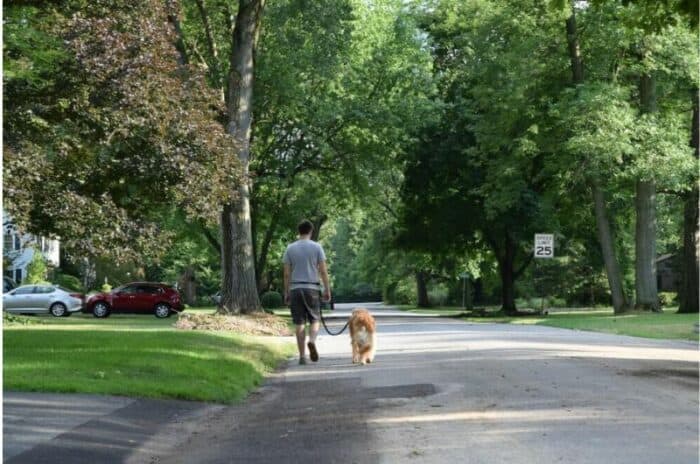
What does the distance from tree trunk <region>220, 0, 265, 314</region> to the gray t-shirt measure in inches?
596

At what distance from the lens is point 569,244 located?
209 ft

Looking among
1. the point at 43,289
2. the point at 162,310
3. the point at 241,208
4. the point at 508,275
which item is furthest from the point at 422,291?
the point at 241,208

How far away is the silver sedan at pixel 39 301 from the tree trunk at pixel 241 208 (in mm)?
17923

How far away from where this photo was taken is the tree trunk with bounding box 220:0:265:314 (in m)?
30.6

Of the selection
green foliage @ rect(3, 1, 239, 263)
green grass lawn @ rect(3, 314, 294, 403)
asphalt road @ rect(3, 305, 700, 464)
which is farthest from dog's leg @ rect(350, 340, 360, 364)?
green foliage @ rect(3, 1, 239, 263)

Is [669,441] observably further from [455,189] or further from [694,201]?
[455,189]

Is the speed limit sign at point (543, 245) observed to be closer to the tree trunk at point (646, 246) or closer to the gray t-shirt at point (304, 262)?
the tree trunk at point (646, 246)

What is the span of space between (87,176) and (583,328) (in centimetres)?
1456

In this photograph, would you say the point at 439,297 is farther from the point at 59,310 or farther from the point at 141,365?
the point at 141,365

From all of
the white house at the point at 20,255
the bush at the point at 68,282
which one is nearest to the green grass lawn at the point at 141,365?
the white house at the point at 20,255

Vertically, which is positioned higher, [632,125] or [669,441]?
[632,125]

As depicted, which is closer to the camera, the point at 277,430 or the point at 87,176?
the point at 277,430

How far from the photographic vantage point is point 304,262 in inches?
592

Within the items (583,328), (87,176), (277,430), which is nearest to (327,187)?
(583,328)
